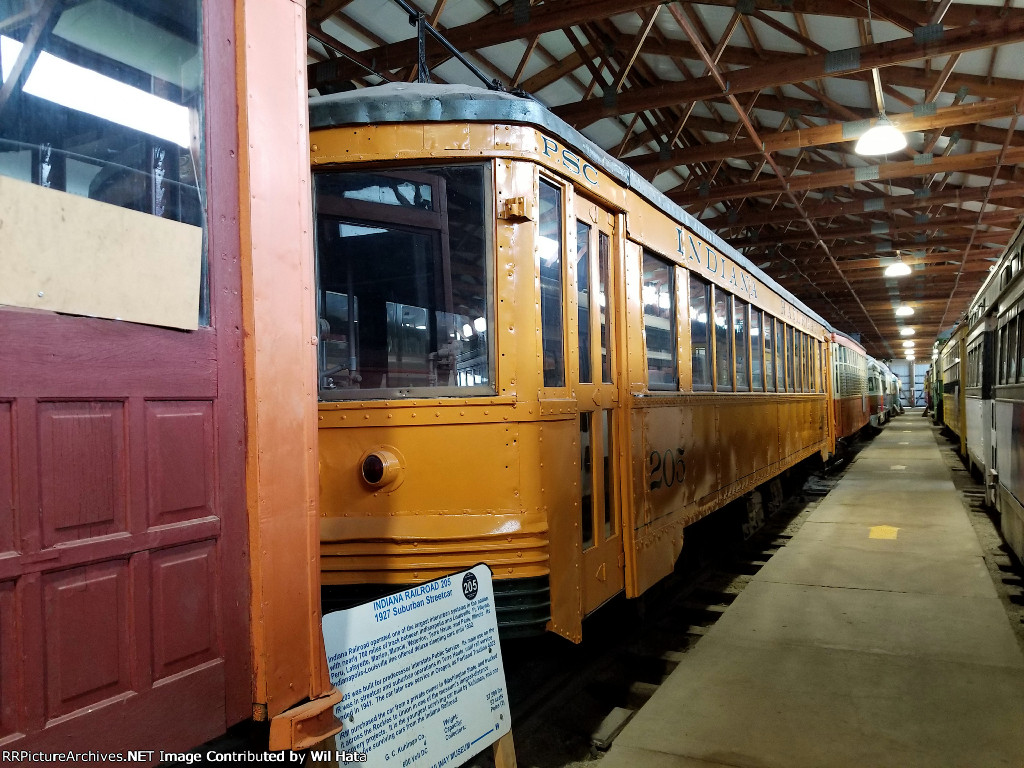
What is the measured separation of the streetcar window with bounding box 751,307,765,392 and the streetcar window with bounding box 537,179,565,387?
396 cm

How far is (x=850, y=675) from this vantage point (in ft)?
13.0

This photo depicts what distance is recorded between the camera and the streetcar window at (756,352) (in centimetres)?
694

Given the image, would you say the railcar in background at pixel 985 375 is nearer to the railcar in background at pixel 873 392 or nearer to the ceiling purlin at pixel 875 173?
the ceiling purlin at pixel 875 173

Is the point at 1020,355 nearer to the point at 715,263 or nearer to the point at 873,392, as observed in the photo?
the point at 715,263

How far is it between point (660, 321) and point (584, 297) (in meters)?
1.04

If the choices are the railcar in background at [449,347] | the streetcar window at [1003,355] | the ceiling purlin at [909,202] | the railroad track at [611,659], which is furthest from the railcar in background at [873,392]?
the railcar in background at [449,347]

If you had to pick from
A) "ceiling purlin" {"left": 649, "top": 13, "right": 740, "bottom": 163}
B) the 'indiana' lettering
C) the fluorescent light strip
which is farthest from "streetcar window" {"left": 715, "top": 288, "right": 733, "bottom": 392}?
the fluorescent light strip

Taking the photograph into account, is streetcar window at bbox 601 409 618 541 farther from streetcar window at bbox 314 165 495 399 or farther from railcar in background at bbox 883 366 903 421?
railcar in background at bbox 883 366 903 421

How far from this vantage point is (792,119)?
40.5ft

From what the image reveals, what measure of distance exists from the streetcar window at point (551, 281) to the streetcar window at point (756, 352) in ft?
→ 13.0

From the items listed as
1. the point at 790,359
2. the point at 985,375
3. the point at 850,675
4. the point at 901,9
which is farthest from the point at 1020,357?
the point at 901,9

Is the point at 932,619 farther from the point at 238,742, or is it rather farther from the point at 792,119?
the point at 792,119

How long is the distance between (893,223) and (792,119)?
6.27 meters

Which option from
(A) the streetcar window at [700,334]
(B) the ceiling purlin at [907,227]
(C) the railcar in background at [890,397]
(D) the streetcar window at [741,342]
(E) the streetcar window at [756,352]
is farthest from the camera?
(C) the railcar in background at [890,397]
